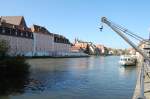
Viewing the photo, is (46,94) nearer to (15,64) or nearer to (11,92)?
(11,92)

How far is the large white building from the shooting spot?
363 ft

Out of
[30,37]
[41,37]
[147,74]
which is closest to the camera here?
[147,74]

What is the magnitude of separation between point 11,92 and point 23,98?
130 inches

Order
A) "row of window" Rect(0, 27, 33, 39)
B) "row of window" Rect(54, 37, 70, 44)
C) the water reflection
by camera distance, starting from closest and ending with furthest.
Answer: the water reflection < "row of window" Rect(0, 27, 33, 39) < "row of window" Rect(54, 37, 70, 44)

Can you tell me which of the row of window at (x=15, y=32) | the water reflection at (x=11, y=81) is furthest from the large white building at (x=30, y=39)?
the water reflection at (x=11, y=81)

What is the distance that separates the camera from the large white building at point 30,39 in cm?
11056

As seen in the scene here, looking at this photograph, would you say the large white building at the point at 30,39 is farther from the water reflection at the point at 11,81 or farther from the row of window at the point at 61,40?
the water reflection at the point at 11,81

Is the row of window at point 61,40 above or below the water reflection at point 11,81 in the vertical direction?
above

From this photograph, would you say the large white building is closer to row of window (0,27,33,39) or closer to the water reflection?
row of window (0,27,33,39)

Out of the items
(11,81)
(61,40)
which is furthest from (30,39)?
(11,81)

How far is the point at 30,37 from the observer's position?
129 m

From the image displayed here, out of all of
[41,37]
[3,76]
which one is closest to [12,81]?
[3,76]

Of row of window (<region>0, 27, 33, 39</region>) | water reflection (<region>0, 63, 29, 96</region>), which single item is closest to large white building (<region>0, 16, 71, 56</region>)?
row of window (<region>0, 27, 33, 39</region>)

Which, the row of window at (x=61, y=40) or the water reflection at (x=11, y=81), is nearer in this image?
the water reflection at (x=11, y=81)
